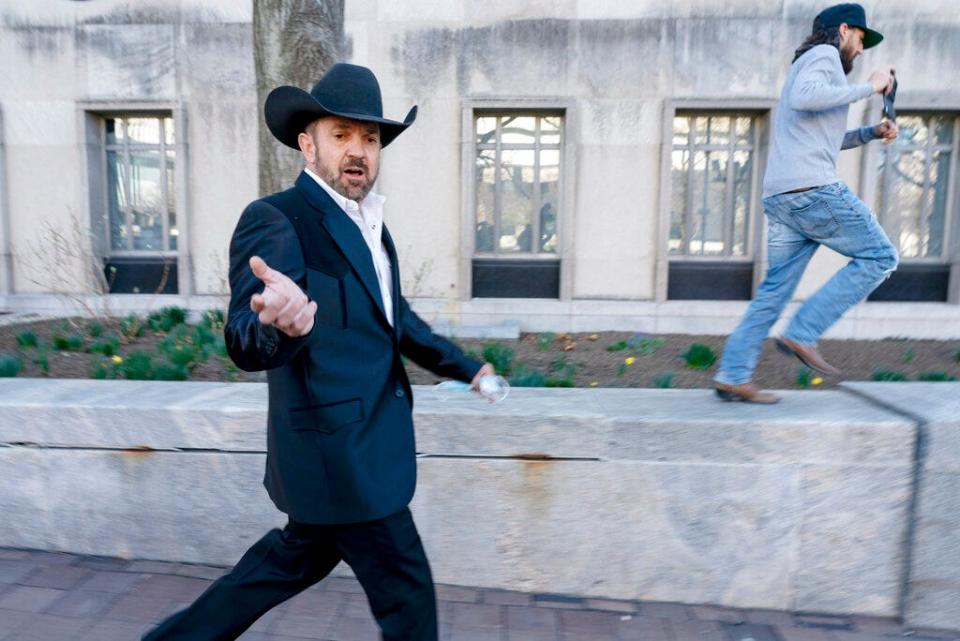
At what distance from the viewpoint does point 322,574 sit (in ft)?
6.51

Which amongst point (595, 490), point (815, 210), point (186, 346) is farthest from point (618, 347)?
point (186, 346)

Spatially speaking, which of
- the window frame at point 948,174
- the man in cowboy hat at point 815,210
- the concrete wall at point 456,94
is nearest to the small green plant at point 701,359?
the man in cowboy hat at point 815,210

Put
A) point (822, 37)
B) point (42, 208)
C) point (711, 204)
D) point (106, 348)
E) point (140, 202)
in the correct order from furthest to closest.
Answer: point (140, 202) < point (42, 208) < point (711, 204) < point (106, 348) < point (822, 37)

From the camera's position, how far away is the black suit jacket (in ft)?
5.50

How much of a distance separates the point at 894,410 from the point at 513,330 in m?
4.75

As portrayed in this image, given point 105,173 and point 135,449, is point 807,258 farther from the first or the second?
point 105,173

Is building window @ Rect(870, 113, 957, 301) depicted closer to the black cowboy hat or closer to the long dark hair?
the long dark hair

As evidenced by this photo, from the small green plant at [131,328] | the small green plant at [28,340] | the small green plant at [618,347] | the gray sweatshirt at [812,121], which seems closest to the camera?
the gray sweatshirt at [812,121]

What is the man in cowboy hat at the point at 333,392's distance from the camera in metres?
1.70

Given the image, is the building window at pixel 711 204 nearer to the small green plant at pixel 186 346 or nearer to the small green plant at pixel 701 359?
the small green plant at pixel 701 359

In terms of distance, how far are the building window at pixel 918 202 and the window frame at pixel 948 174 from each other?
29mm

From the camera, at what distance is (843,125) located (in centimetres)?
311

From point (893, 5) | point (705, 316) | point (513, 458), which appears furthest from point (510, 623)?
point (893, 5)

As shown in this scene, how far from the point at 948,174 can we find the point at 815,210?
27.8 feet
